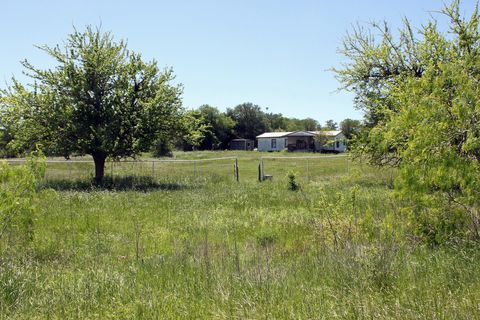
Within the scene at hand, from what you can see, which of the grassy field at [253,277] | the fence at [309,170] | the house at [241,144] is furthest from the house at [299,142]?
the grassy field at [253,277]

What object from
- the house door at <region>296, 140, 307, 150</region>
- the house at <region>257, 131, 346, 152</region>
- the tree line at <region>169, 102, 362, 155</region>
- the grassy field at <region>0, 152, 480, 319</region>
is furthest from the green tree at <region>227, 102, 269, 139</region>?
the grassy field at <region>0, 152, 480, 319</region>

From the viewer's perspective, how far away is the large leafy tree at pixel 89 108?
20750 millimetres

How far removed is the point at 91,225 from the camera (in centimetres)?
1022

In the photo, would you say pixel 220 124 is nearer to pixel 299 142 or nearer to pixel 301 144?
pixel 299 142

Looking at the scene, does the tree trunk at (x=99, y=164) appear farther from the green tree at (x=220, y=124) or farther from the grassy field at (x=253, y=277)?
the green tree at (x=220, y=124)

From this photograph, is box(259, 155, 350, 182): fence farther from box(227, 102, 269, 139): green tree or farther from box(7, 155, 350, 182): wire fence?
box(227, 102, 269, 139): green tree

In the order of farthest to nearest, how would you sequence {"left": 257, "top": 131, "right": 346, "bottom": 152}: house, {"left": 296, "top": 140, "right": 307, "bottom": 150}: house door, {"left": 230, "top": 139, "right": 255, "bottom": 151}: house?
{"left": 230, "top": 139, "right": 255, "bottom": 151}: house < {"left": 296, "top": 140, "right": 307, "bottom": 150}: house door < {"left": 257, "top": 131, "right": 346, "bottom": 152}: house

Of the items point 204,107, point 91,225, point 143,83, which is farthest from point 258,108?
point 91,225

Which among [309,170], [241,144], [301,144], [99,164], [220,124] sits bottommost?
[309,170]

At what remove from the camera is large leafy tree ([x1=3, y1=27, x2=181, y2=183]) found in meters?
20.8

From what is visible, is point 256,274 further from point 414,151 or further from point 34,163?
point 34,163

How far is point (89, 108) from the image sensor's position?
2127 centimetres

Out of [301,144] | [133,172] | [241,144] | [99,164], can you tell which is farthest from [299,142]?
[99,164]

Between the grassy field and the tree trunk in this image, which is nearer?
the grassy field
